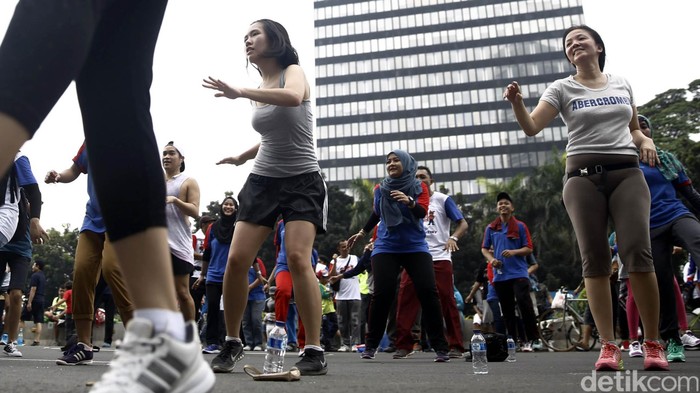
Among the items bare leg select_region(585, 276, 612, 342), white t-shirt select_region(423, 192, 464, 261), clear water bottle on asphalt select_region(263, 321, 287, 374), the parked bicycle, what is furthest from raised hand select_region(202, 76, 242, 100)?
the parked bicycle

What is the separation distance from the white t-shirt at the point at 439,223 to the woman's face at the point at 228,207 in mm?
2796

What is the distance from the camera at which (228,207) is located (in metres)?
9.29

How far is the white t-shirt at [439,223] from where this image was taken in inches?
320

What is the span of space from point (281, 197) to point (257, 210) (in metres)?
0.16

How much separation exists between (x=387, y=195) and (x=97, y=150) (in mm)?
5470

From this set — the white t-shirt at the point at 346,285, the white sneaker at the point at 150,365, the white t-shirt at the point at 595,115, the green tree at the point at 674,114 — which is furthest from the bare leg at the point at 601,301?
the green tree at the point at 674,114

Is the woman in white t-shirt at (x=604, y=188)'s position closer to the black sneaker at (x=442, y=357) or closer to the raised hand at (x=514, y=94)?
the raised hand at (x=514, y=94)

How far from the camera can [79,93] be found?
1.66m

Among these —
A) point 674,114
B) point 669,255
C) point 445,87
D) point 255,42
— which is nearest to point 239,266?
point 255,42

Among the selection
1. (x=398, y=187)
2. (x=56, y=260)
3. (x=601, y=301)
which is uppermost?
(x=56, y=260)

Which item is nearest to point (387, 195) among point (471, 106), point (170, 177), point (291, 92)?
point (170, 177)

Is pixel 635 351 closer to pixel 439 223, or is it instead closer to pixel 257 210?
pixel 439 223

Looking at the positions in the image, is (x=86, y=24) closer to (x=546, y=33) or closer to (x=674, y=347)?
(x=674, y=347)
